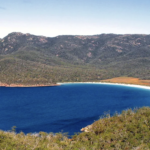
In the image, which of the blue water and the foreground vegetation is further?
the blue water

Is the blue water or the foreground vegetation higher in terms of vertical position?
the foreground vegetation

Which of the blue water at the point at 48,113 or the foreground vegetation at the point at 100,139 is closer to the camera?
the foreground vegetation at the point at 100,139

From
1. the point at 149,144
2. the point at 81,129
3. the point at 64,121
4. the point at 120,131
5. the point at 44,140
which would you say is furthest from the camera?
the point at 64,121

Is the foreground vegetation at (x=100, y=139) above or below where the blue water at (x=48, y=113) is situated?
above

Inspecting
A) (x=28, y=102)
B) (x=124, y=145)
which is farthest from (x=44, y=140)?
(x=28, y=102)

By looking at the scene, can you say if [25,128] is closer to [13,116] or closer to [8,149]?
[13,116]

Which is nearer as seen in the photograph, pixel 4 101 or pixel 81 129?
pixel 81 129

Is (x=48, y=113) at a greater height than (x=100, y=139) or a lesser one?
lesser

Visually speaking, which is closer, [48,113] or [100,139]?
[100,139]
